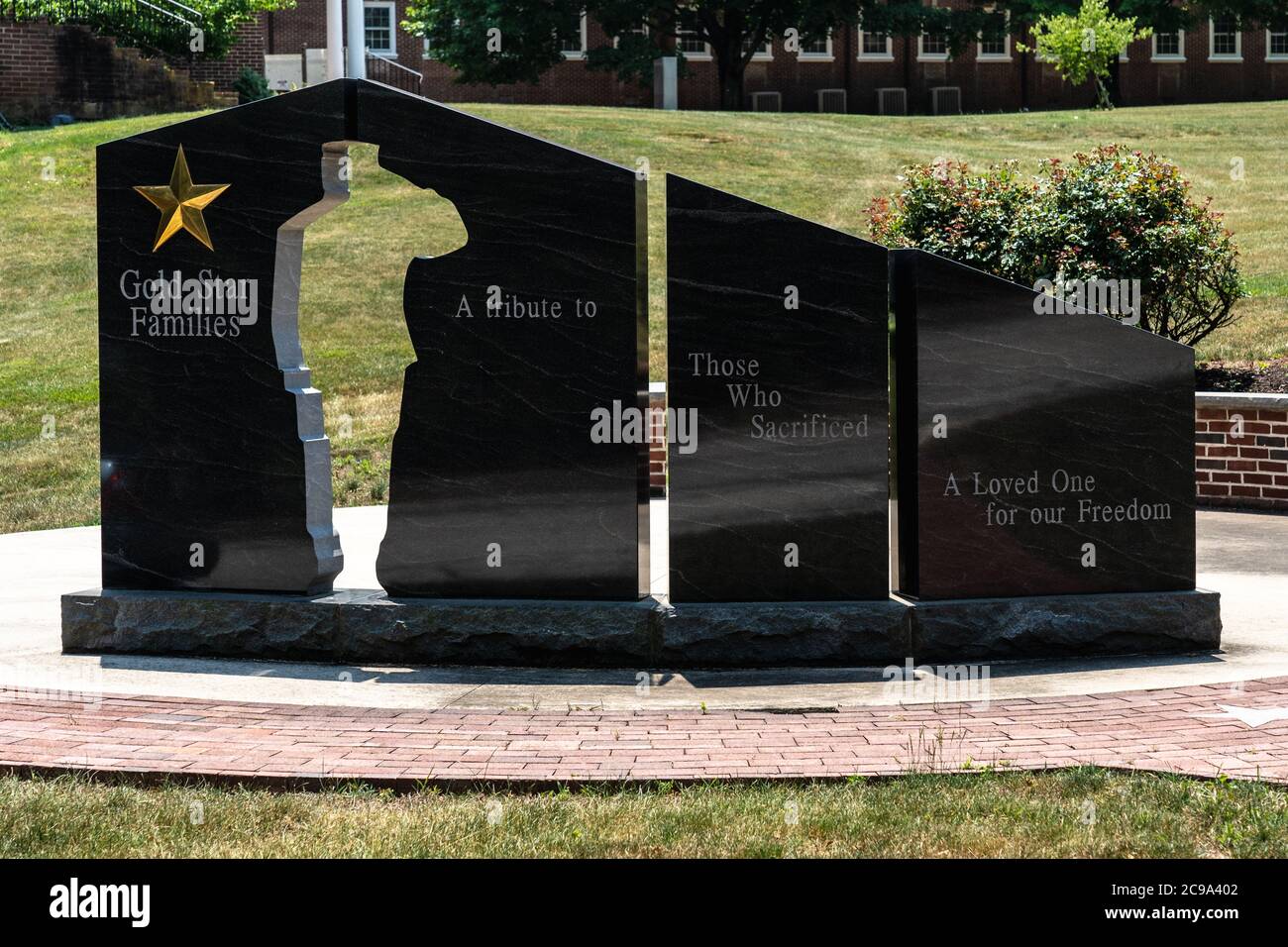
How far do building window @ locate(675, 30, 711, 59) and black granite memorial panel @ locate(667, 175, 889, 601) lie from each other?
35.7 metres

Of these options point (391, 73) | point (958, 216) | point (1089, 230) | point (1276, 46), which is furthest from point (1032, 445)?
point (1276, 46)

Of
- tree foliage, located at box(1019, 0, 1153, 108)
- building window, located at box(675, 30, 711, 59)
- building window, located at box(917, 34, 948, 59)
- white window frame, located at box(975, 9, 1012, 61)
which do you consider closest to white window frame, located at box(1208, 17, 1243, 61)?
white window frame, located at box(975, 9, 1012, 61)

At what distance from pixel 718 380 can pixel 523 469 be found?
1082 millimetres

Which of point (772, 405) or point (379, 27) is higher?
point (379, 27)

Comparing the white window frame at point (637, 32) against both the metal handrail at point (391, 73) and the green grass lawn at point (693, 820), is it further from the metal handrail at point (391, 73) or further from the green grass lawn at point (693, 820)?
the green grass lawn at point (693, 820)

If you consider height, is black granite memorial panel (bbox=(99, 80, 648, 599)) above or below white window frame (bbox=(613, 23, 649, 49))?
below

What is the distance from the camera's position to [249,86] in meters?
32.0

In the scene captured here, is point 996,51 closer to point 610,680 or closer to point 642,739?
point 610,680

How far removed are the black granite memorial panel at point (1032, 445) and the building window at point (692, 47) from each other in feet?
117

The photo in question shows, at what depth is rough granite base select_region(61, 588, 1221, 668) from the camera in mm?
7070

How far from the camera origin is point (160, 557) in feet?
24.9

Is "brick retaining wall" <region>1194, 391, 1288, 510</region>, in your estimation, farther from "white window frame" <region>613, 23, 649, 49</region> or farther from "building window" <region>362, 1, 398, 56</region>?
"building window" <region>362, 1, 398, 56</region>

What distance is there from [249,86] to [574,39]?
Result: 10.1 m

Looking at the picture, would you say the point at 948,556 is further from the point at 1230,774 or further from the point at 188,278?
the point at 188,278
